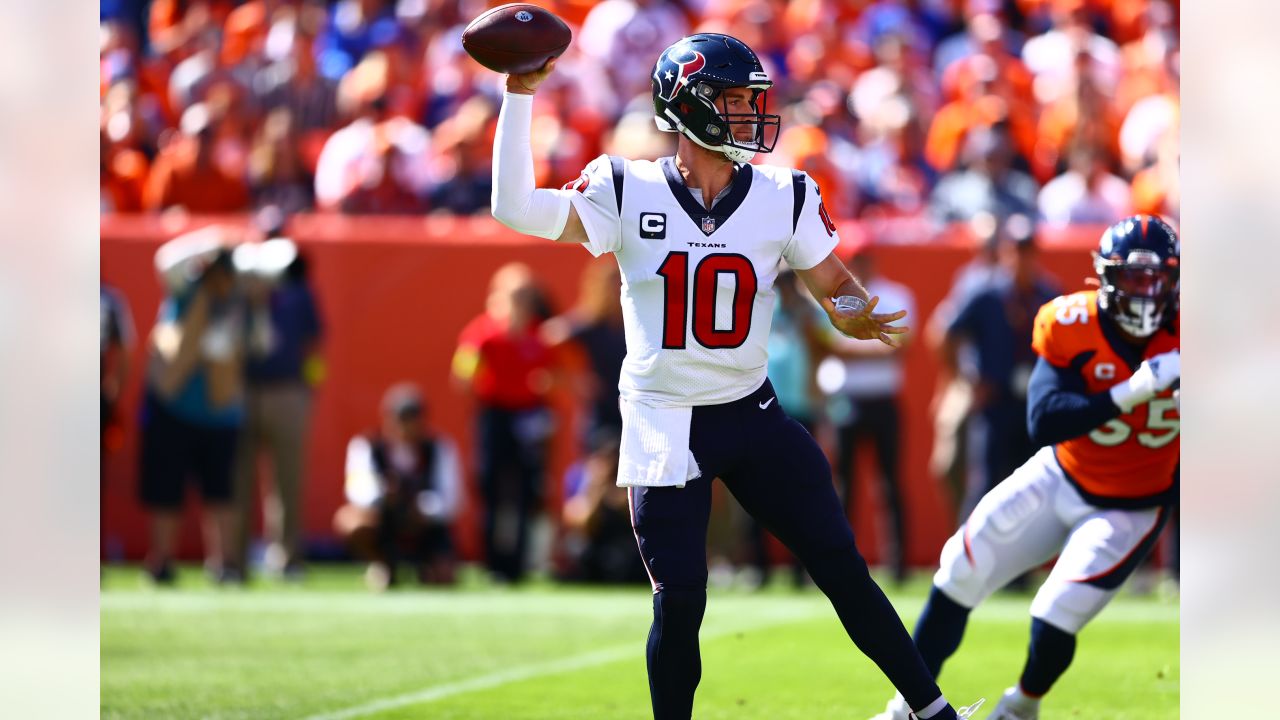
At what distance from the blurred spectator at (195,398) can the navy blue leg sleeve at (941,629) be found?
5.92 metres

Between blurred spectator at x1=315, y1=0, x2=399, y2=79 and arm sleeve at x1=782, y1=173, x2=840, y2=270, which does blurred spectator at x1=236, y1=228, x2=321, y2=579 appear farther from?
arm sleeve at x1=782, y1=173, x2=840, y2=270

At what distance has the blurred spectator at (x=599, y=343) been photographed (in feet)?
35.3

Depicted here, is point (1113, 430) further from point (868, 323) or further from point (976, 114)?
point (976, 114)

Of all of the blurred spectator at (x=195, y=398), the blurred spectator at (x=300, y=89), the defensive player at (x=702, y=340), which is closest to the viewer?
the defensive player at (x=702, y=340)

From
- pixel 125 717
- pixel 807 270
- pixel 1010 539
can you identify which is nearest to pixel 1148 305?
pixel 1010 539

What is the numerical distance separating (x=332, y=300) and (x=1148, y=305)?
24.4 ft

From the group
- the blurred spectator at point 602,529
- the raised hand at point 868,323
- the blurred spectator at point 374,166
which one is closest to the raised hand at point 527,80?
the raised hand at point 868,323

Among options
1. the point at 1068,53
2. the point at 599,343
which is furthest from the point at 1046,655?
the point at 1068,53

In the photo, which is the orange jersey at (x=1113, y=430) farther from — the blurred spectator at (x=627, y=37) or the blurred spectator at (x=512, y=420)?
the blurred spectator at (x=627, y=37)

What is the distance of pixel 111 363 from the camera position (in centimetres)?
1005

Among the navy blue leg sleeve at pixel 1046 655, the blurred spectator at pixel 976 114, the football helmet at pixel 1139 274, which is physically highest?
the blurred spectator at pixel 976 114

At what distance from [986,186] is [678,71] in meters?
6.95

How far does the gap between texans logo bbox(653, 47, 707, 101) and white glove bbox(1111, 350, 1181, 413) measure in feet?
5.31
